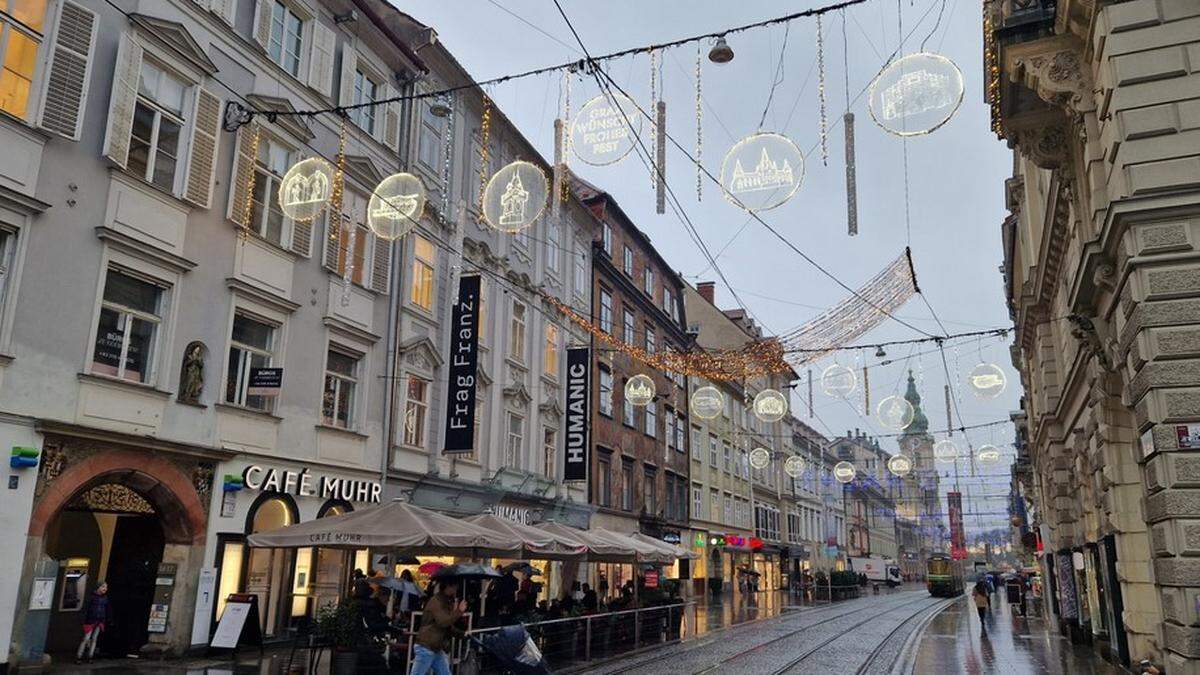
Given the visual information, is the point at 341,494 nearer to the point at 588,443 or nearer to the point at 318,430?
the point at 318,430

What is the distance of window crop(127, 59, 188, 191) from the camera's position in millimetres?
14906

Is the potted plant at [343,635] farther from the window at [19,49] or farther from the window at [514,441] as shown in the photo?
the window at [514,441]

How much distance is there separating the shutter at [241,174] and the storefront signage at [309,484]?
15.9ft

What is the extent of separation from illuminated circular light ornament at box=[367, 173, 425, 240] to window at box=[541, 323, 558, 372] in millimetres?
14502

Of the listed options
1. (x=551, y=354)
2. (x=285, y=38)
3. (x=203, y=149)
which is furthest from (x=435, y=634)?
(x=551, y=354)

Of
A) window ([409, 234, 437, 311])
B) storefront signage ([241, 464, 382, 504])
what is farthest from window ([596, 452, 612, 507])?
storefront signage ([241, 464, 382, 504])

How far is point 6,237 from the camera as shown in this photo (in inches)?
498

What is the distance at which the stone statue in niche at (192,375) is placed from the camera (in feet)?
50.1

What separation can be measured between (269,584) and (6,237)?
801 centimetres

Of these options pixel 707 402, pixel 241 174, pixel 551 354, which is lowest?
pixel 707 402

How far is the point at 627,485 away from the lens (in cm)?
3650

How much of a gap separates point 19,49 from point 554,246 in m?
19.7

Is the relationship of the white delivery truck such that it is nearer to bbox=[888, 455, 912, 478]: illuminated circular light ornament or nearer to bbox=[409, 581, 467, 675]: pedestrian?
bbox=[888, 455, 912, 478]: illuminated circular light ornament

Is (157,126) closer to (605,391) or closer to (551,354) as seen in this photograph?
(551,354)
